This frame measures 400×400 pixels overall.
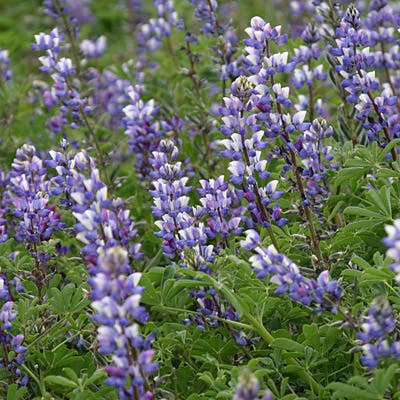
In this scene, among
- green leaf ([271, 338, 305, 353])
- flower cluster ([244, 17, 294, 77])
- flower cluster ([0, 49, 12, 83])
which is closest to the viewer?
green leaf ([271, 338, 305, 353])

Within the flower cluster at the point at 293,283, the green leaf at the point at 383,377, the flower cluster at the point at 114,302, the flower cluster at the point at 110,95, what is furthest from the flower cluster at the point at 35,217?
the flower cluster at the point at 110,95

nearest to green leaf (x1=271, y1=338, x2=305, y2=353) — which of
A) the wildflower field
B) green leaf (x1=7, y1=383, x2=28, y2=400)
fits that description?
the wildflower field

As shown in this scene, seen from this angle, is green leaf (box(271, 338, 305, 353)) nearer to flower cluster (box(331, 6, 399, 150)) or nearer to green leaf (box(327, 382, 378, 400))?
green leaf (box(327, 382, 378, 400))

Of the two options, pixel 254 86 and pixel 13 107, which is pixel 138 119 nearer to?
pixel 254 86

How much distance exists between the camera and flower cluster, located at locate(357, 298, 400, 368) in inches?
93.9

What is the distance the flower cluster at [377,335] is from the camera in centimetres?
238

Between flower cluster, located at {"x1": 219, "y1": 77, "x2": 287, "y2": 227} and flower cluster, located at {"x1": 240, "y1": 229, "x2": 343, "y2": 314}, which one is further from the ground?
flower cluster, located at {"x1": 219, "y1": 77, "x2": 287, "y2": 227}

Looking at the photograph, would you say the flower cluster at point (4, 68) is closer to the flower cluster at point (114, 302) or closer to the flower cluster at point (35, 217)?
the flower cluster at point (35, 217)

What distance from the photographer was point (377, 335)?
2.43m

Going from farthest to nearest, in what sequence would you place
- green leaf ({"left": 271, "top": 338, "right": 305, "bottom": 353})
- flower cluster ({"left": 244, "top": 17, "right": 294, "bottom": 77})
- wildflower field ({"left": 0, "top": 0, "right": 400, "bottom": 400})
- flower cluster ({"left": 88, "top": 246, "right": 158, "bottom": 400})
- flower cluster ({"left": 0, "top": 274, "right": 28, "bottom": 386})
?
flower cluster ({"left": 244, "top": 17, "right": 294, "bottom": 77}) → flower cluster ({"left": 0, "top": 274, "right": 28, "bottom": 386}) → green leaf ({"left": 271, "top": 338, "right": 305, "bottom": 353}) → wildflower field ({"left": 0, "top": 0, "right": 400, "bottom": 400}) → flower cluster ({"left": 88, "top": 246, "right": 158, "bottom": 400})

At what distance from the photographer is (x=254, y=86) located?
10.9 ft

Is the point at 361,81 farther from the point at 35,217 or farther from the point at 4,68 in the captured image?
the point at 4,68

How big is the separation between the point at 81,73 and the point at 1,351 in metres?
2.57

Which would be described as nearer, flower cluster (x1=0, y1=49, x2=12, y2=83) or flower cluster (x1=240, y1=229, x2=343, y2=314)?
flower cluster (x1=240, y1=229, x2=343, y2=314)
